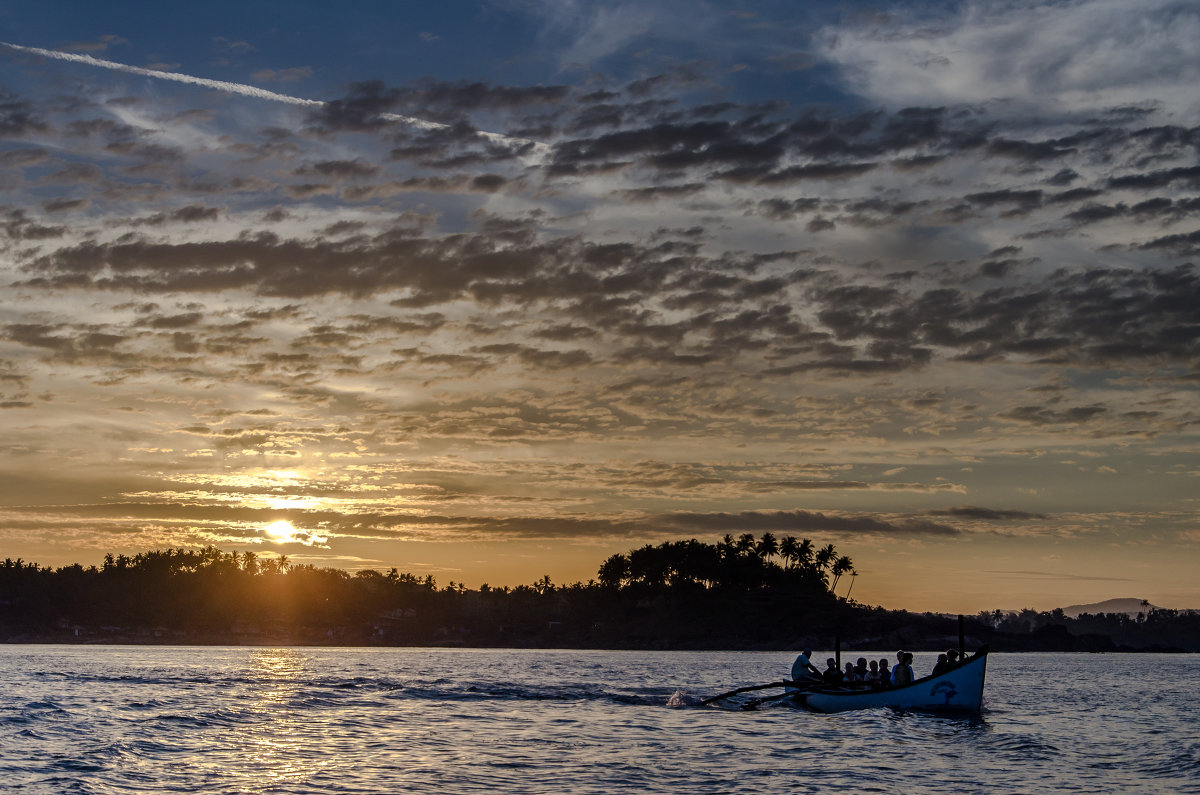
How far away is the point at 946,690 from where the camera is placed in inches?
2034

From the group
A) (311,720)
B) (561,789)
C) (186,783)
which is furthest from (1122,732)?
(186,783)

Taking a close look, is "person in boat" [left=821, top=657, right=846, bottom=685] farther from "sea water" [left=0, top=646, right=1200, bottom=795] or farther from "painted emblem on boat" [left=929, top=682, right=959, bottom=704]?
"painted emblem on boat" [left=929, top=682, right=959, bottom=704]

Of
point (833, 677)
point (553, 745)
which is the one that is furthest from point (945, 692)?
point (553, 745)

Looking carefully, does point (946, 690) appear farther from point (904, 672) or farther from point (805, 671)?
point (805, 671)

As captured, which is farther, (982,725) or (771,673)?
(771,673)

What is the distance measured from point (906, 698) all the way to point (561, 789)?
90.2 ft

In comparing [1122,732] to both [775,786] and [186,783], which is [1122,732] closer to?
[775,786]

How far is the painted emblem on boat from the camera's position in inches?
2029

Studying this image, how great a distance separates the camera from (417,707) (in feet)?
188

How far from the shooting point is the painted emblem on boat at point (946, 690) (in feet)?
169

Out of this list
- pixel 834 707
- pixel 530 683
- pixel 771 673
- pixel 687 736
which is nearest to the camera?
pixel 687 736

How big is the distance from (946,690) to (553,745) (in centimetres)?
2192

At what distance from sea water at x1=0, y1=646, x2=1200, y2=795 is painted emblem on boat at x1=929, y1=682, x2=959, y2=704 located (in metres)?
1.24

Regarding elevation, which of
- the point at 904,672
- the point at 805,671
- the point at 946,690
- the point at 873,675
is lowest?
the point at 946,690
